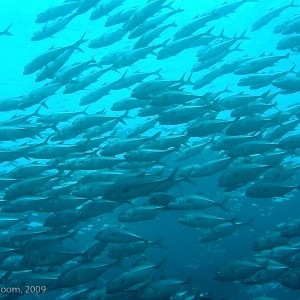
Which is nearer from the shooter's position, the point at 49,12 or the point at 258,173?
the point at 258,173

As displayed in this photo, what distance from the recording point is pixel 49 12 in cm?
761

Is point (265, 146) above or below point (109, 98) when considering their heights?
below

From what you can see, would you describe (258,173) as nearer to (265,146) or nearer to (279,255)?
(265,146)

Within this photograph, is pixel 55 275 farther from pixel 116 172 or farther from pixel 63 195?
pixel 116 172

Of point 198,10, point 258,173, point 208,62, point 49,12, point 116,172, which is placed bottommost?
point 258,173

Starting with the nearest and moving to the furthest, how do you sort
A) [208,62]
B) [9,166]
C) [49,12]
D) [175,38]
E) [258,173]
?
[258,173] < [49,12] < [175,38] < [208,62] < [9,166]

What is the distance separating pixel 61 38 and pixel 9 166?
663 cm

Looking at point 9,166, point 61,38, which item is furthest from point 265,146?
point 9,166

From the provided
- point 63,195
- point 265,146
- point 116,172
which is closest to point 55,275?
point 63,195

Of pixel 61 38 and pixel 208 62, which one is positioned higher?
pixel 61 38

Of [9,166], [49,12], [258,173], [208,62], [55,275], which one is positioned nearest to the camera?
[258,173]

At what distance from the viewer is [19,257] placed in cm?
741

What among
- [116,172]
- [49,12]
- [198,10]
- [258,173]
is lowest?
[258,173]

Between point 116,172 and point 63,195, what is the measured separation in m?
1.16
